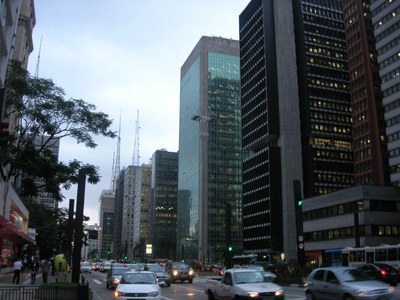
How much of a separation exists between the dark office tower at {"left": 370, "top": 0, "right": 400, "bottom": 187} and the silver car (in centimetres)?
7246

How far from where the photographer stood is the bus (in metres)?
41.5

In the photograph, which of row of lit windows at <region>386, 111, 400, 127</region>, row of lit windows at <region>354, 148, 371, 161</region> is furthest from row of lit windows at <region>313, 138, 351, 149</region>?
row of lit windows at <region>386, 111, 400, 127</region>

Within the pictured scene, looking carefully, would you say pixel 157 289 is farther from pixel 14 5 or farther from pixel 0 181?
pixel 14 5

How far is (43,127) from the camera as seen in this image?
97.8 feet

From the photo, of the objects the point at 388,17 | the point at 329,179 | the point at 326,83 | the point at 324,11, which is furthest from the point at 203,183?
the point at 388,17

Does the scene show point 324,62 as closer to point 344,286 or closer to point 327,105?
point 327,105

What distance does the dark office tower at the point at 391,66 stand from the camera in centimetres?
8562

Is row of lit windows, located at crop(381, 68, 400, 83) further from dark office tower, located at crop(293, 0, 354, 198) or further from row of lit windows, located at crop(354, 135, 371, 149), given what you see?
dark office tower, located at crop(293, 0, 354, 198)

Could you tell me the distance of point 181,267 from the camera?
4244 cm

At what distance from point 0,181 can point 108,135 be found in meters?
11.2

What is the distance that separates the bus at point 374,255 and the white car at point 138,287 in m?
25.2

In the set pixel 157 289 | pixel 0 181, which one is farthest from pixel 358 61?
pixel 157 289

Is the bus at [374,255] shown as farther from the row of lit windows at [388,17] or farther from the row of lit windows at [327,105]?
the row of lit windows at [327,105]

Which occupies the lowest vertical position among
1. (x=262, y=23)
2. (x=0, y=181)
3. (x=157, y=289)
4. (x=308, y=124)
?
(x=157, y=289)
